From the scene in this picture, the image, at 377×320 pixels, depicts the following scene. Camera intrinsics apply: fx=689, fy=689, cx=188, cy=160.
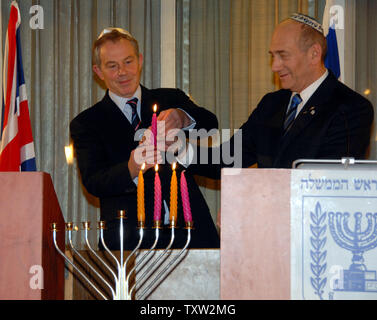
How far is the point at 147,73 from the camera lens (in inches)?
221

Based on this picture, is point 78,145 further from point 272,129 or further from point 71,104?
point 71,104

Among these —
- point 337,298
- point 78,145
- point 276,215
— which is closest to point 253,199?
point 276,215

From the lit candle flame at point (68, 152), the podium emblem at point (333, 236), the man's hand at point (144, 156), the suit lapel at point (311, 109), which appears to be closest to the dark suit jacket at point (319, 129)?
the suit lapel at point (311, 109)

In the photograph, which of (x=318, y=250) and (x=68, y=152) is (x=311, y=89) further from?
(x=68, y=152)

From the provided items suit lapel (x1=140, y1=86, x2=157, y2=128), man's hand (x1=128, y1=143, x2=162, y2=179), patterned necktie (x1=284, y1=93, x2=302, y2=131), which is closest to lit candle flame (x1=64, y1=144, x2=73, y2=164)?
suit lapel (x1=140, y1=86, x2=157, y2=128)

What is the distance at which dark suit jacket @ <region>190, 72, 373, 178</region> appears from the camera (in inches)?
130

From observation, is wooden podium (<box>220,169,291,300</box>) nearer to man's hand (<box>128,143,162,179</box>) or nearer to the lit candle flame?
man's hand (<box>128,143,162,179</box>)

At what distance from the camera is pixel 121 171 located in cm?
356

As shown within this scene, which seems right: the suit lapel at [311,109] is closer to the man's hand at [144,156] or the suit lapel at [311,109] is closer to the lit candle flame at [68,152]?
the man's hand at [144,156]

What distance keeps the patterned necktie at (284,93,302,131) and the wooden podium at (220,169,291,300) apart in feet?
4.81

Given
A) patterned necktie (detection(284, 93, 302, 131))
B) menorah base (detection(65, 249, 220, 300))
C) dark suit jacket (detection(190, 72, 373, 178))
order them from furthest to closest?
patterned necktie (detection(284, 93, 302, 131)), dark suit jacket (detection(190, 72, 373, 178)), menorah base (detection(65, 249, 220, 300))

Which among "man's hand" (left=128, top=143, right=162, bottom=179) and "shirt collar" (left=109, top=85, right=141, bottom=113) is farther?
"shirt collar" (left=109, top=85, right=141, bottom=113)

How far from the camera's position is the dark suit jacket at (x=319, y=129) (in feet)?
10.8

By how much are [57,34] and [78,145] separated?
195cm
